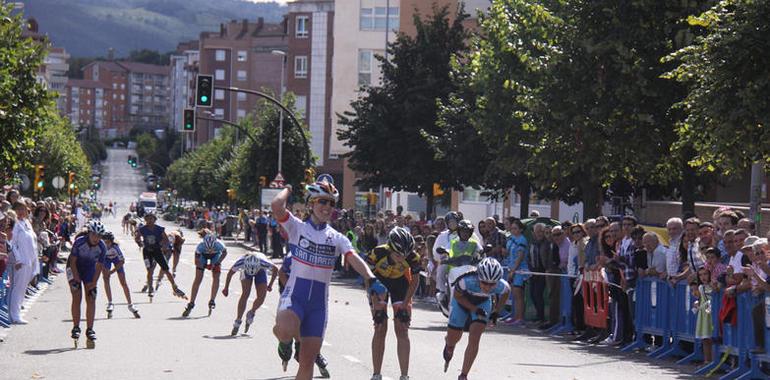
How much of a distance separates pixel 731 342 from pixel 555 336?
543cm

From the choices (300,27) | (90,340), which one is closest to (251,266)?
(90,340)

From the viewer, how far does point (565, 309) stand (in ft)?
69.5

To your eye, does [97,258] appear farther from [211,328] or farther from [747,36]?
[747,36]

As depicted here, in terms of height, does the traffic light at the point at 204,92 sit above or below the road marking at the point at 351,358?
above

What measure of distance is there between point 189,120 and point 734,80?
98.4ft

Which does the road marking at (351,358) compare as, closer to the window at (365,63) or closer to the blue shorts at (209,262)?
the blue shorts at (209,262)

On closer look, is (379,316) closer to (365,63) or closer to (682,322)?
(682,322)

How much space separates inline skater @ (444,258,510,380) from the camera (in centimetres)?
1284

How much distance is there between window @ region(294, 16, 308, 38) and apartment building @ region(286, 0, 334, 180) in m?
2.19

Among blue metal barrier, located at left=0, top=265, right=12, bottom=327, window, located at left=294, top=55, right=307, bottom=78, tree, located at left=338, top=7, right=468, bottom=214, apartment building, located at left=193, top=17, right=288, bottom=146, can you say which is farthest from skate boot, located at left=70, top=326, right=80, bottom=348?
apartment building, located at left=193, top=17, right=288, bottom=146

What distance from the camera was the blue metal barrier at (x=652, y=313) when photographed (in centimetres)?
1742

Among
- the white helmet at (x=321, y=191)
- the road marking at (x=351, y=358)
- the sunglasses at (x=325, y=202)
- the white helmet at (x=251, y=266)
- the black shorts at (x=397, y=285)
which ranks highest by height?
the white helmet at (x=321, y=191)

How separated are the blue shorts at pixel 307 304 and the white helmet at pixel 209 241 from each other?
11.6 m

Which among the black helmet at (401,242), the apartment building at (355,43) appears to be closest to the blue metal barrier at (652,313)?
the black helmet at (401,242)
